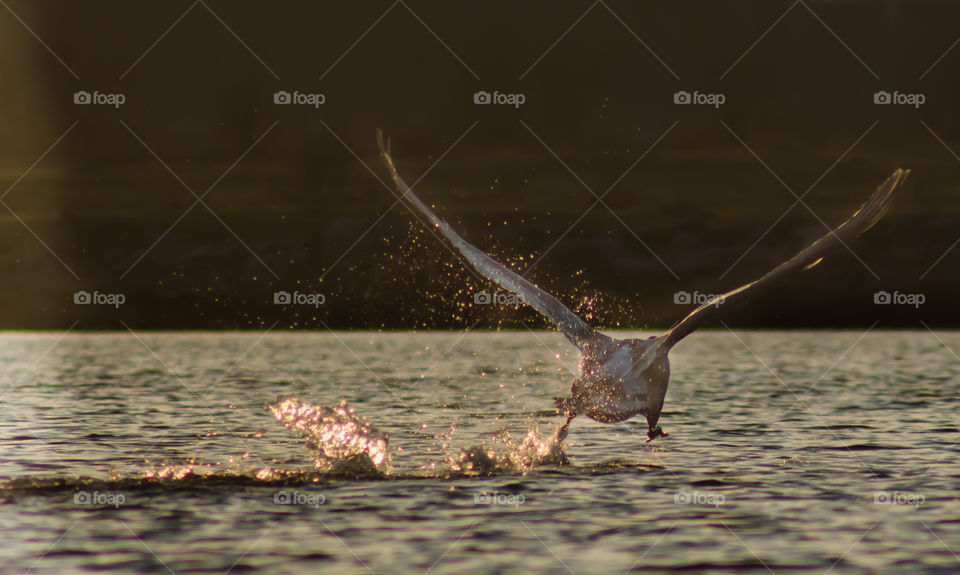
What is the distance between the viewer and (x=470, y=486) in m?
16.2

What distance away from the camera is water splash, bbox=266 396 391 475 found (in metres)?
17.3

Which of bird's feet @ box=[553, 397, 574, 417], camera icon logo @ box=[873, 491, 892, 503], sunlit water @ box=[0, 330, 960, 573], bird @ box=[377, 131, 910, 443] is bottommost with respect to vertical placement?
camera icon logo @ box=[873, 491, 892, 503]

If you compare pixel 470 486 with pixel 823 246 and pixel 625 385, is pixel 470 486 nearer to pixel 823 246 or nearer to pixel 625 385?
pixel 625 385

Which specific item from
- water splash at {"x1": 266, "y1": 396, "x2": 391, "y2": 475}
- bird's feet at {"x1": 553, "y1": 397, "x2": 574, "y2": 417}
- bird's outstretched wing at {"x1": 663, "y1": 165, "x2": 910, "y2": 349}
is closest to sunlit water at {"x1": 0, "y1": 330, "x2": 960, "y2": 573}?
water splash at {"x1": 266, "y1": 396, "x2": 391, "y2": 475}

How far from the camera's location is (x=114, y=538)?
43.8 ft

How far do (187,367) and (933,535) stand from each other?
3772cm

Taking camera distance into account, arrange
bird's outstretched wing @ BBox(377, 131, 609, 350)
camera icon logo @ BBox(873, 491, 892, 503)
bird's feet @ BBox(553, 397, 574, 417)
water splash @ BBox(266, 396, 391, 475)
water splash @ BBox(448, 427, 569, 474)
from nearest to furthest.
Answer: camera icon logo @ BBox(873, 491, 892, 503) < water splash @ BBox(266, 396, 391, 475) < water splash @ BBox(448, 427, 569, 474) < bird's feet @ BBox(553, 397, 574, 417) < bird's outstretched wing @ BBox(377, 131, 609, 350)

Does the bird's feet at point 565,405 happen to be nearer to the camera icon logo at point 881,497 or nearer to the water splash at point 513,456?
the water splash at point 513,456

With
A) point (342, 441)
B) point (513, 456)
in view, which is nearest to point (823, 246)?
point (513, 456)

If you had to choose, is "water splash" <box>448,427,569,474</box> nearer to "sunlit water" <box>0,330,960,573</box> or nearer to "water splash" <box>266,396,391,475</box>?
"sunlit water" <box>0,330,960,573</box>

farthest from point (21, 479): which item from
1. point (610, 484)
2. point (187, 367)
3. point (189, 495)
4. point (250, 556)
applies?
point (187, 367)

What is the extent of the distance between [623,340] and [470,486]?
336 centimetres

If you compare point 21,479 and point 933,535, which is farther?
point 21,479

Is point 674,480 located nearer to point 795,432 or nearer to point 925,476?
point 925,476
